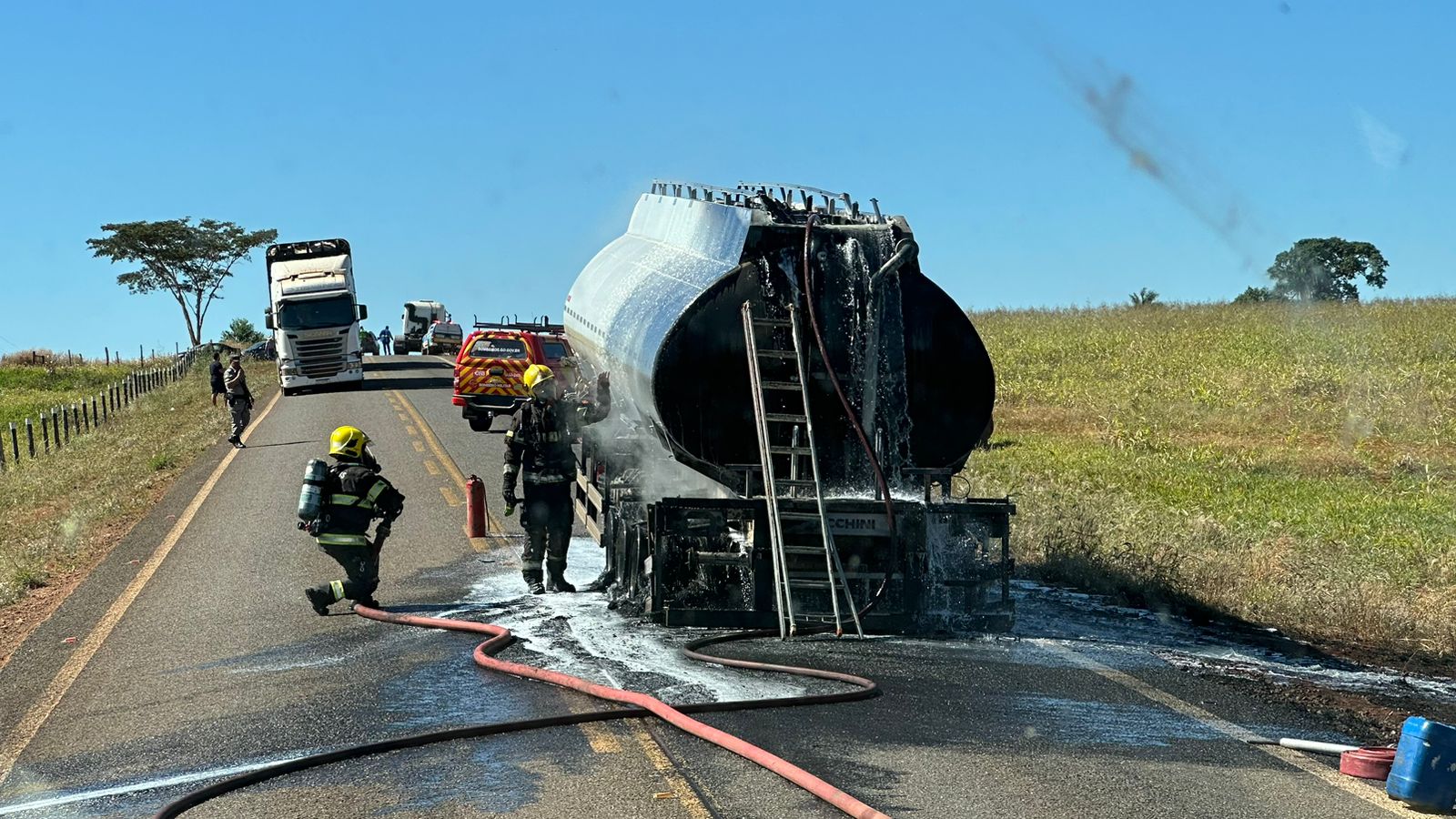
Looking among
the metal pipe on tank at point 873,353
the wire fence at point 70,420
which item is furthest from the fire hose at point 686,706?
the wire fence at point 70,420

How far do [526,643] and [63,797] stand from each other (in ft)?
12.7

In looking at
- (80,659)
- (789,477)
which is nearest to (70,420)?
(80,659)

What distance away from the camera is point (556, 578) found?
531 inches

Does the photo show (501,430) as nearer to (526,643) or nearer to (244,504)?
(244,504)

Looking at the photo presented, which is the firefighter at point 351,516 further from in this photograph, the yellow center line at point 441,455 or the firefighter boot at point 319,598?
the yellow center line at point 441,455

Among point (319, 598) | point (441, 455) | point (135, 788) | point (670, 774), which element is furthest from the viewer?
point (441, 455)

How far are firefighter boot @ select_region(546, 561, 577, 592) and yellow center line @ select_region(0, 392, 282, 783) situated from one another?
357 centimetres

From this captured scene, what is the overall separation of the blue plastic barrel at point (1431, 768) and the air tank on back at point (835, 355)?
5.20 metres

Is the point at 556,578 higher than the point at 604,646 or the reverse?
higher

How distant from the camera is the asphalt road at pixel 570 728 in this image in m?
7.25

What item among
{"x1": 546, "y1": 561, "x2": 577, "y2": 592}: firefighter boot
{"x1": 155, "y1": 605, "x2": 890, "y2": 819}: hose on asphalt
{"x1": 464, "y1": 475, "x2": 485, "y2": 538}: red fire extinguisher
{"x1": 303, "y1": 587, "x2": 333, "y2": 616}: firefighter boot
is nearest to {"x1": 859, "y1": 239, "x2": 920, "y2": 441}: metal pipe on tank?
{"x1": 155, "y1": 605, "x2": 890, "y2": 819}: hose on asphalt

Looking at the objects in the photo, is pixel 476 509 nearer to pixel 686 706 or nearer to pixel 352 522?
pixel 352 522

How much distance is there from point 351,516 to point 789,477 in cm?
365

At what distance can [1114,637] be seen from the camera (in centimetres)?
1165
